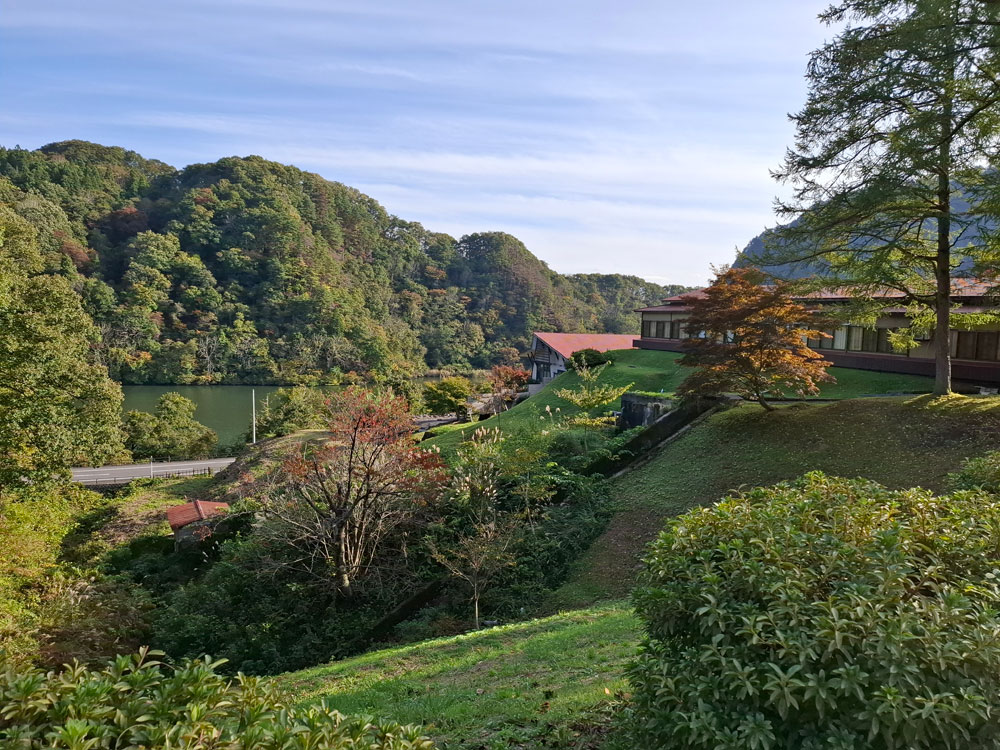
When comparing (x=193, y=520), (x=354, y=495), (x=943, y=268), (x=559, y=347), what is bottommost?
(x=193, y=520)

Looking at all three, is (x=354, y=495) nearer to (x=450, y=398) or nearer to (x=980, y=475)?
(x=980, y=475)

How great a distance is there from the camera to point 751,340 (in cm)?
1295

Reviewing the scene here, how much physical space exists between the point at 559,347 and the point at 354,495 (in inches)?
908

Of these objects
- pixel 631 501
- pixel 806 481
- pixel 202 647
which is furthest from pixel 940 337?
pixel 202 647

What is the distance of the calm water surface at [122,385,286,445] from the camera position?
129ft

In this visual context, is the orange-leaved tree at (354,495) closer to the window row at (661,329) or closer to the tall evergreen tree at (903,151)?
the tall evergreen tree at (903,151)

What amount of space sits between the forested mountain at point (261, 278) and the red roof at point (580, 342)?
62.2 ft

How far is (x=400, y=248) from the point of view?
8538 centimetres

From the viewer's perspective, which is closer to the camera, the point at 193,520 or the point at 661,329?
the point at 193,520

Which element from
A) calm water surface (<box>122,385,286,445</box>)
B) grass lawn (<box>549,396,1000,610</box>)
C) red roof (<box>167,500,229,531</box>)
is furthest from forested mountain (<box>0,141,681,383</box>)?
grass lawn (<box>549,396,1000,610</box>)

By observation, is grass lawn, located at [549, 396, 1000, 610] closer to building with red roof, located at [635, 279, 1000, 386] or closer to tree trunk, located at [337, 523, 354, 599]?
building with red roof, located at [635, 279, 1000, 386]

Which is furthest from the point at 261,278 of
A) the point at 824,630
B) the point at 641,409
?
the point at 824,630

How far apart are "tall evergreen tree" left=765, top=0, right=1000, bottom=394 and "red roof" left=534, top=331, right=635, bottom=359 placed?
19.1 meters

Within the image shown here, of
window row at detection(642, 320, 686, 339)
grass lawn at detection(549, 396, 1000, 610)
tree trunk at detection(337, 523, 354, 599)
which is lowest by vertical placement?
tree trunk at detection(337, 523, 354, 599)
